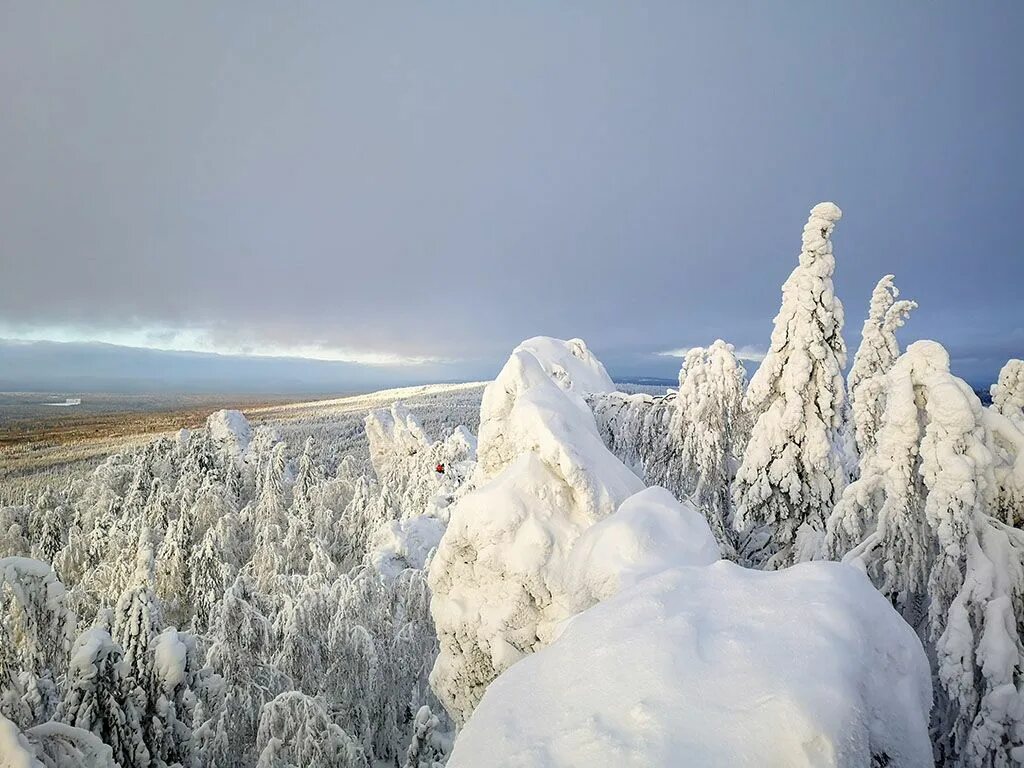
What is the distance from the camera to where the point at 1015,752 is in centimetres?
515

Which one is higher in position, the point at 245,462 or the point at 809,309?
the point at 809,309

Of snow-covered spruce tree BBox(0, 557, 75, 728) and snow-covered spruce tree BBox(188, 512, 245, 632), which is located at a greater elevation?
snow-covered spruce tree BBox(0, 557, 75, 728)

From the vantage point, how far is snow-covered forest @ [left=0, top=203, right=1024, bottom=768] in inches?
113

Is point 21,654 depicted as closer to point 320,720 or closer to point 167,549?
point 320,720

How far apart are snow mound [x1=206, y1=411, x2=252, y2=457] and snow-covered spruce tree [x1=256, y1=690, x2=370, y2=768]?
73.3ft

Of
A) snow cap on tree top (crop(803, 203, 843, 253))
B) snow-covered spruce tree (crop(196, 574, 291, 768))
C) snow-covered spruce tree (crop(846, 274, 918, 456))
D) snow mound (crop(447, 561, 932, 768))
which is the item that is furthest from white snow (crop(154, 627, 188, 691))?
snow-covered spruce tree (crop(846, 274, 918, 456))

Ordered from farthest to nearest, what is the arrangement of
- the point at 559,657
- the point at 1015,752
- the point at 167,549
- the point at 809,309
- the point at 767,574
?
the point at 167,549 < the point at 809,309 < the point at 1015,752 < the point at 767,574 < the point at 559,657

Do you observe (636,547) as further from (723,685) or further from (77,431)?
(77,431)

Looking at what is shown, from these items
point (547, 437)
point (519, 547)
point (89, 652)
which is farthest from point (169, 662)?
point (547, 437)

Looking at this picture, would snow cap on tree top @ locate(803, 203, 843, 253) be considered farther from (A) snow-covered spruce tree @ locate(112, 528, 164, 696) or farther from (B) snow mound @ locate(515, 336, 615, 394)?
(A) snow-covered spruce tree @ locate(112, 528, 164, 696)

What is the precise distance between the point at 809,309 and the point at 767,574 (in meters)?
8.94

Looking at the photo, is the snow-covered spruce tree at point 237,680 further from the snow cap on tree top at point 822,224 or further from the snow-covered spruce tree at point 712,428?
the snow cap on tree top at point 822,224

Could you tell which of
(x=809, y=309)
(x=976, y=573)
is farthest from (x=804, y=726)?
(x=809, y=309)

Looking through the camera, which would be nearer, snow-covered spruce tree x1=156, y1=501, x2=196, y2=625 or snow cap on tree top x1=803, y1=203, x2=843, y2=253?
snow cap on tree top x1=803, y1=203, x2=843, y2=253
